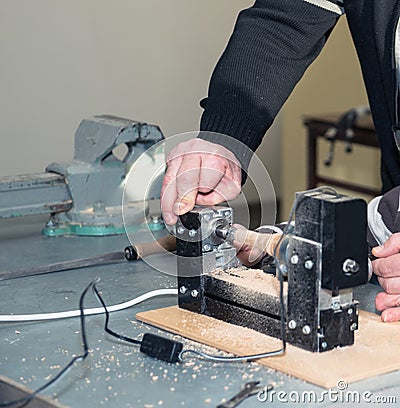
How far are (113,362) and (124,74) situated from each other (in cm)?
341

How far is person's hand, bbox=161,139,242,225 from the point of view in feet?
4.88

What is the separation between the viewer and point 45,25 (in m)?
4.26

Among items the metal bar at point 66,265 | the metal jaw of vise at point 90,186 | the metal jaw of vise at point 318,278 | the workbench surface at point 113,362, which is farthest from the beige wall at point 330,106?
the metal jaw of vise at point 318,278

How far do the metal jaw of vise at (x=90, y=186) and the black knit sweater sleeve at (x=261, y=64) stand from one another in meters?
0.28

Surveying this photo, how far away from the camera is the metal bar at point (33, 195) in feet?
6.60

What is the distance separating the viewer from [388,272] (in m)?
1.51

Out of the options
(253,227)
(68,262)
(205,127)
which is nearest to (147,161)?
(205,127)

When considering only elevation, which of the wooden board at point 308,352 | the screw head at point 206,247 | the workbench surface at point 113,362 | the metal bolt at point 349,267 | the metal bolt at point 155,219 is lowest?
the workbench surface at point 113,362

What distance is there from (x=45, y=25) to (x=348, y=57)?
1630mm

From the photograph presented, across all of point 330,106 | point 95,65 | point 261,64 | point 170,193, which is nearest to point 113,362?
point 170,193

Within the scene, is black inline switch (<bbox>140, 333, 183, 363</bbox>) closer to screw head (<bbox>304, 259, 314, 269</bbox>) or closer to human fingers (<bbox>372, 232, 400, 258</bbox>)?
screw head (<bbox>304, 259, 314, 269</bbox>)

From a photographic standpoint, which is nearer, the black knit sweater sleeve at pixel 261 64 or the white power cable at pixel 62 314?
the white power cable at pixel 62 314

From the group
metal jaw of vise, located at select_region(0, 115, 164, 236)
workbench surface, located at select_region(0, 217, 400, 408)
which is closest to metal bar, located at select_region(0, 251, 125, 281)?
workbench surface, located at select_region(0, 217, 400, 408)

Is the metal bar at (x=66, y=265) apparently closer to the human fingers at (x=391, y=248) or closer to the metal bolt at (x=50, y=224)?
the metal bolt at (x=50, y=224)
